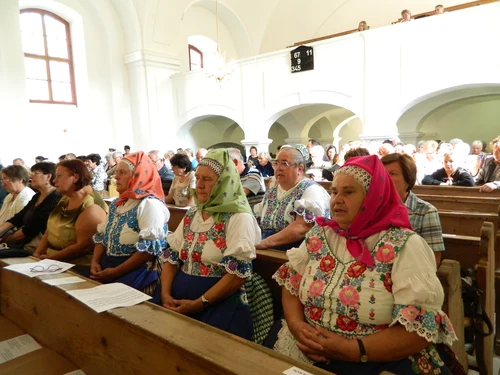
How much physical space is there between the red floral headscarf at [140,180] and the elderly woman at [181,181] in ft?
5.76

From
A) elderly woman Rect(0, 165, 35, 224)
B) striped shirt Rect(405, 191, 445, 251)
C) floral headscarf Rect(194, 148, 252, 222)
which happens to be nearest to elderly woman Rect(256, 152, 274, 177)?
elderly woman Rect(0, 165, 35, 224)

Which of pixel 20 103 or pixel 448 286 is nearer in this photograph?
pixel 448 286

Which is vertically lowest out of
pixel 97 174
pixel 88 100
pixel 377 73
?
pixel 97 174

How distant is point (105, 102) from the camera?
37.6ft

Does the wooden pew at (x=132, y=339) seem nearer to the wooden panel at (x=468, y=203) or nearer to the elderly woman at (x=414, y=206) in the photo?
the elderly woman at (x=414, y=206)

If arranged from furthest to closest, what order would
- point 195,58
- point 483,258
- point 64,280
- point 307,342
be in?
point 195,58 → point 483,258 → point 64,280 → point 307,342

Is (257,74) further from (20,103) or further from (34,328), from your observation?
(34,328)

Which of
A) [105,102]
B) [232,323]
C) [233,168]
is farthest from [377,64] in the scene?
[105,102]

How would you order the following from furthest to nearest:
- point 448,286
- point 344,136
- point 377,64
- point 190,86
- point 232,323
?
point 344,136, point 190,86, point 377,64, point 232,323, point 448,286

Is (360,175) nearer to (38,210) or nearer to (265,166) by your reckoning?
(38,210)

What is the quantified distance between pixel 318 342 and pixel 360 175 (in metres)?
0.63

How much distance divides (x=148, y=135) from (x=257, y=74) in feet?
13.2

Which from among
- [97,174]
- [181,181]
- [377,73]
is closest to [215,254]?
[181,181]

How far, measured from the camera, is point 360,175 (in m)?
1.42
